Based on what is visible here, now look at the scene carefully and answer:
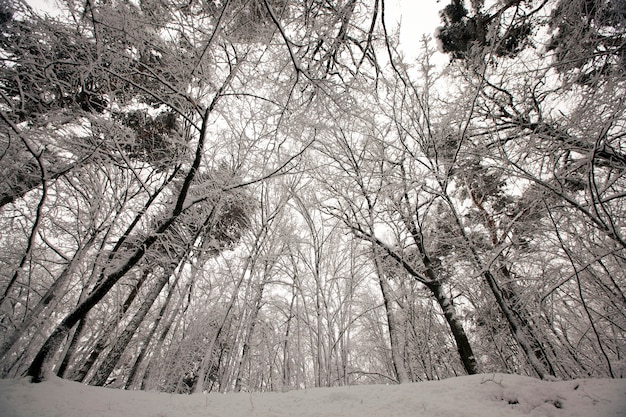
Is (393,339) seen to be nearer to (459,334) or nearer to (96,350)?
(459,334)

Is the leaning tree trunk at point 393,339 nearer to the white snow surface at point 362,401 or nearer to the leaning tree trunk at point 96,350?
the white snow surface at point 362,401

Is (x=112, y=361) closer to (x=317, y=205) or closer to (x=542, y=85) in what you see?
(x=317, y=205)

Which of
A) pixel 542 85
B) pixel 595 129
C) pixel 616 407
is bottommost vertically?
pixel 616 407

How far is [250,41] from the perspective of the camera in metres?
3.25

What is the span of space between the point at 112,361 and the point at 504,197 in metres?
11.9

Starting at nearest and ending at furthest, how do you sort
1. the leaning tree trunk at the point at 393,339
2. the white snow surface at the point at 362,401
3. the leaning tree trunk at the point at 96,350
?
the white snow surface at the point at 362,401
the leaning tree trunk at the point at 393,339
the leaning tree trunk at the point at 96,350

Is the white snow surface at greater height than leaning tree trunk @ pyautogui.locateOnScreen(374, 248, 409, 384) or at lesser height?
lesser

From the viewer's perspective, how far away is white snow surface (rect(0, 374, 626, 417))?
2.34 metres

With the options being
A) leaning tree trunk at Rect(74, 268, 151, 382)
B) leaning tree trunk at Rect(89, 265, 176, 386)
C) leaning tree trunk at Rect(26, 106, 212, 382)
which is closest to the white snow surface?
leaning tree trunk at Rect(26, 106, 212, 382)

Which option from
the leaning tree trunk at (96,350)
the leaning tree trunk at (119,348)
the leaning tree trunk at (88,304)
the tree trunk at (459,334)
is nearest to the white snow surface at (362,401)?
the leaning tree trunk at (88,304)

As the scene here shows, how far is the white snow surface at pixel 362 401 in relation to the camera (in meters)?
2.34

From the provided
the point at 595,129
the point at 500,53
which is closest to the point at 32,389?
the point at 595,129

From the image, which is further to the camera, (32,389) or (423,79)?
(423,79)

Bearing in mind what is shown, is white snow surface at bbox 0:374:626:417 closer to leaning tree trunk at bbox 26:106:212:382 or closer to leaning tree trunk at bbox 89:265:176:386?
leaning tree trunk at bbox 26:106:212:382
